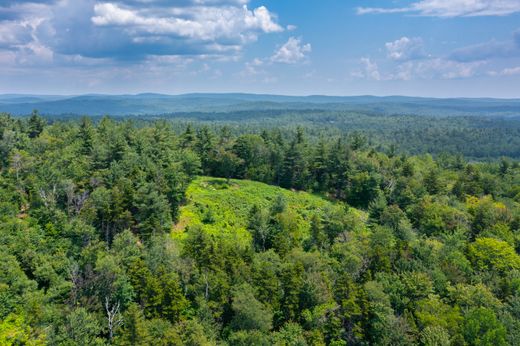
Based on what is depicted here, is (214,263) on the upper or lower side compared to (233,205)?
lower

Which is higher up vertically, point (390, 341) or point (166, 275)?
point (166, 275)

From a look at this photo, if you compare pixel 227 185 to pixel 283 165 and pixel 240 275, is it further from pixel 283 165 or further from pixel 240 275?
pixel 240 275

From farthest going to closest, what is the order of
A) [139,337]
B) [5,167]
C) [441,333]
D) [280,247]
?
1. [5,167]
2. [280,247]
3. [441,333]
4. [139,337]

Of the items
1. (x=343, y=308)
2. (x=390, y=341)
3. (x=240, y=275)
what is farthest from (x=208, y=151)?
(x=390, y=341)

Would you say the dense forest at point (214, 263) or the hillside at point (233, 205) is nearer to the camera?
the dense forest at point (214, 263)

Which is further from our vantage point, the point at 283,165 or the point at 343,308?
the point at 283,165
